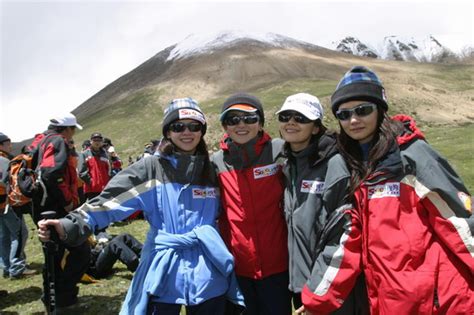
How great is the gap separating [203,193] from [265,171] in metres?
0.70

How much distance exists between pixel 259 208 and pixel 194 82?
293ft

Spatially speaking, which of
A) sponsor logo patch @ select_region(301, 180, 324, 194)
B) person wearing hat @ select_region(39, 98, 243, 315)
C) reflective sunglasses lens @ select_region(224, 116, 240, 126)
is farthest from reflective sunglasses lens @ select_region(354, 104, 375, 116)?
person wearing hat @ select_region(39, 98, 243, 315)

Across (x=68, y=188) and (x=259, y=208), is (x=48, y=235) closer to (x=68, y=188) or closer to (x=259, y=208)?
(x=259, y=208)

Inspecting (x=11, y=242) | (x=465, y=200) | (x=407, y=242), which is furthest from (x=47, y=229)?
(x=11, y=242)

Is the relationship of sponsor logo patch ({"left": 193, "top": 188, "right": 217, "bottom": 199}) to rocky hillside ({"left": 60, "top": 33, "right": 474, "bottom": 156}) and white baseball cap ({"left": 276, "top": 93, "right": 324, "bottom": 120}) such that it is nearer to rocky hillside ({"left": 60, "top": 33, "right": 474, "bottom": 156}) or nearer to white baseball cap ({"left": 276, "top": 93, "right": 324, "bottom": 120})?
white baseball cap ({"left": 276, "top": 93, "right": 324, "bottom": 120})

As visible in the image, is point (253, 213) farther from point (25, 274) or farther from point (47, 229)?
point (25, 274)

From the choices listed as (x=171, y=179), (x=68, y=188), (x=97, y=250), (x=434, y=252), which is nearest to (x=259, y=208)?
(x=171, y=179)

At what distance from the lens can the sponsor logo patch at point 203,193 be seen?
4.15 metres

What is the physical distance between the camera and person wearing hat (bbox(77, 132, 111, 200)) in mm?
12906

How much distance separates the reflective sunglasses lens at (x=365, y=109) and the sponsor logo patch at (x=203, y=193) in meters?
1.69

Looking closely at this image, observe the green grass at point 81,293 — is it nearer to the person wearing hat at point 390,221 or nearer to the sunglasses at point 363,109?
the person wearing hat at point 390,221

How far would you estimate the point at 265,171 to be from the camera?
14.2 feet

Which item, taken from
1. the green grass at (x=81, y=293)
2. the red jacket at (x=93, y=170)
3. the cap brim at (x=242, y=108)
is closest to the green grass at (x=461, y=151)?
the green grass at (x=81, y=293)

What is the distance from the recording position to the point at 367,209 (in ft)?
11.0
